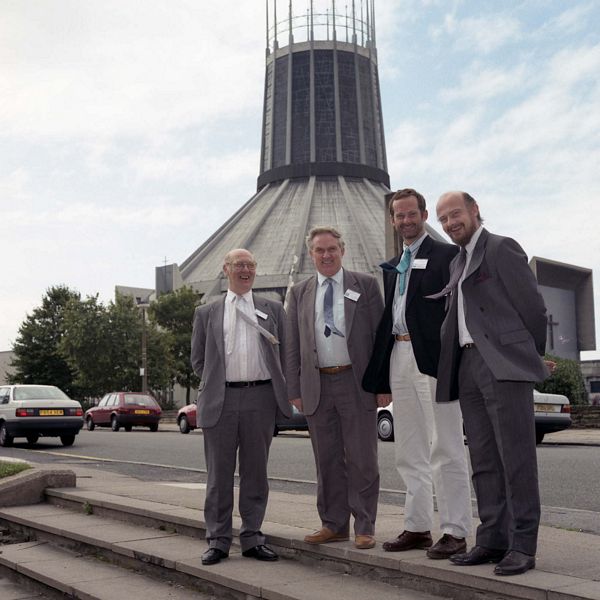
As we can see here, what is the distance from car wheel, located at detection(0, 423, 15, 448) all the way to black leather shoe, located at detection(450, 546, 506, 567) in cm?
1624

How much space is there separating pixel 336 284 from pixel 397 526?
6.03 feet

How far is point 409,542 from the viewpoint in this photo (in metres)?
4.93

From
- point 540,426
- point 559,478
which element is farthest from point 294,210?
point 559,478

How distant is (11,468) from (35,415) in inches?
385

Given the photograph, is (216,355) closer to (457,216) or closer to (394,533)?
(394,533)

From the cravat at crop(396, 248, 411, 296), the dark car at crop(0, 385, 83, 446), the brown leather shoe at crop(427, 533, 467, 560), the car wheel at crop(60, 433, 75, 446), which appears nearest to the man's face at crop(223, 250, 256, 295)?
the cravat at crop(396, 248, 411, 296)

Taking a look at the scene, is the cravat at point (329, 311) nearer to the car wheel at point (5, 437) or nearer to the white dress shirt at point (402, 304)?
the white dress shirt at point (402, 304)

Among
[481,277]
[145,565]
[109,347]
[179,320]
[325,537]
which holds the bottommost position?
[145,565]

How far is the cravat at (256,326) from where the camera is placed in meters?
5.71

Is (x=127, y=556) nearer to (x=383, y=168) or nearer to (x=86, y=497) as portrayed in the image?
(x=86, y=497)

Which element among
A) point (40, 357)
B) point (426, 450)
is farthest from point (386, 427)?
point (40, 357)

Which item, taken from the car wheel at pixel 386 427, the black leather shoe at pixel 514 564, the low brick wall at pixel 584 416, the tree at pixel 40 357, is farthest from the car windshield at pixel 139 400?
the tree at pixel 40 357

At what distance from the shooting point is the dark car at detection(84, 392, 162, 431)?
28672 millimetres

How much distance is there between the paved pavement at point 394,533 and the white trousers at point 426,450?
318 mm
